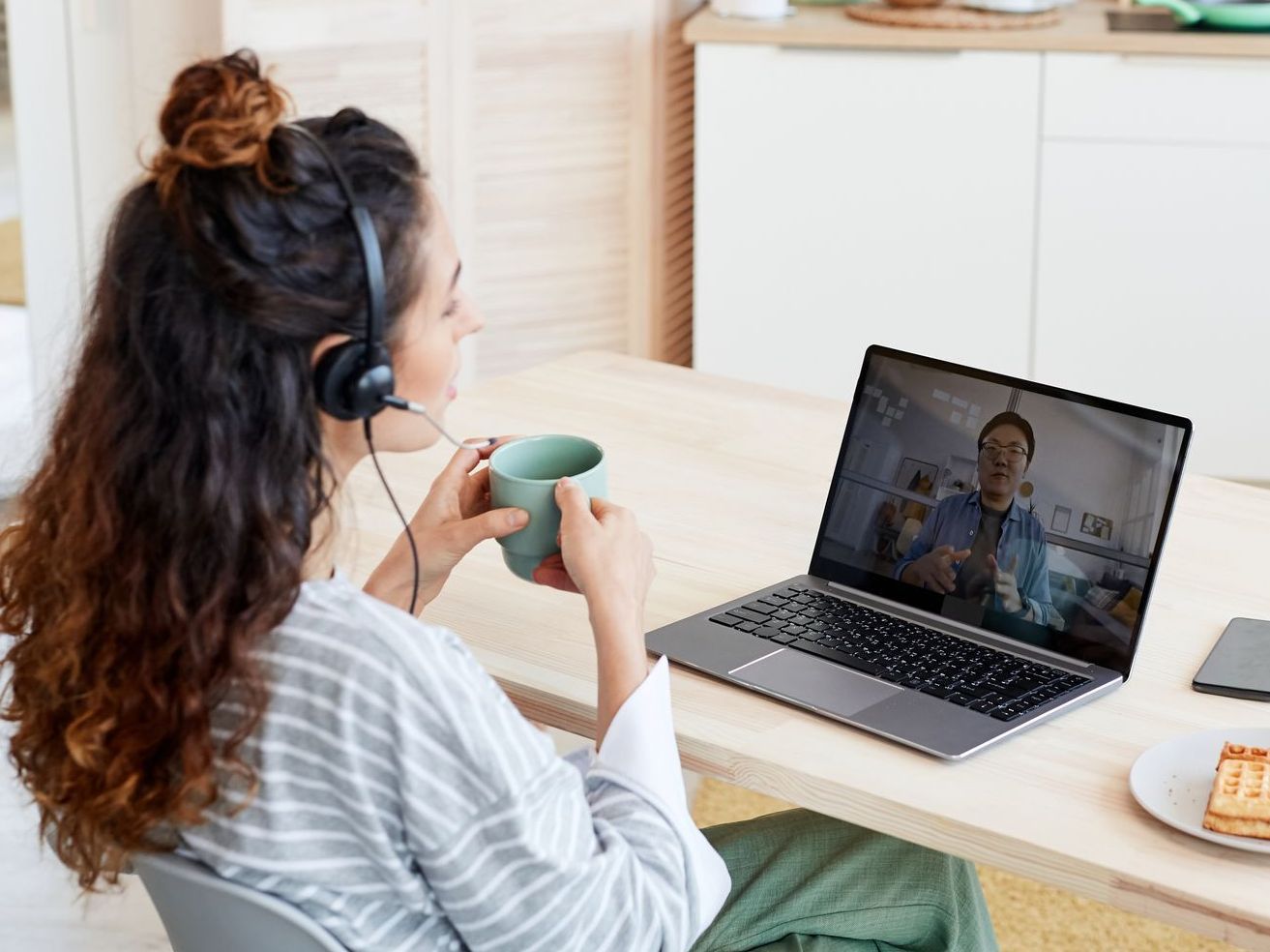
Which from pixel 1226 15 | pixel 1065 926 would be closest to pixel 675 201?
pixel 1226 15

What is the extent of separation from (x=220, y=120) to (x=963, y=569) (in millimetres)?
652

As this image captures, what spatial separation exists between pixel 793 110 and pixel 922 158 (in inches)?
10.5

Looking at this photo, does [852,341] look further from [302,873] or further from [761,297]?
[302,873]

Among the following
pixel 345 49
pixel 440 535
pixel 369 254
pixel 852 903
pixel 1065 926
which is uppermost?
pixel 345 49

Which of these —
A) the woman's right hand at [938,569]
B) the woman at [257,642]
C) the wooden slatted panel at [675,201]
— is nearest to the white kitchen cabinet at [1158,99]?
the wooden slatted panel at [675,201]

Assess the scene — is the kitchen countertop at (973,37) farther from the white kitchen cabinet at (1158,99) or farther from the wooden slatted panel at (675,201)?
the wooden slatted panel at (675,201)

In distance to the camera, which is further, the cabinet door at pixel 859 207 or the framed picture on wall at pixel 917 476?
the cabinet door at pixel 859 207

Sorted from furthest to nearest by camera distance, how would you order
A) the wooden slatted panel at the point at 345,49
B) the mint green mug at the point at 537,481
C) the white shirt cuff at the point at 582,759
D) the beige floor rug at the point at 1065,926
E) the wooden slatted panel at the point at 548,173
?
the wooden slatted panel at the point at 548,173 → the wooden slatted panel at the point at 345,49 → the beige floor rug at the point at 1065,926 → the mint green mug at the point at 537,481 → the white shirt cuff at the point at 582,759

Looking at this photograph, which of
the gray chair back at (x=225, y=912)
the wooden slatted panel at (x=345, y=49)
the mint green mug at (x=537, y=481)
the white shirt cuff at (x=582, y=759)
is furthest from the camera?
the wooden slatted panel at (x=345, y=49)

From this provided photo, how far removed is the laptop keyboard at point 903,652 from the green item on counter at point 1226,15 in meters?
2.08

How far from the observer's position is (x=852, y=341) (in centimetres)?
336

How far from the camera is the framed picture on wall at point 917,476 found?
1.30 metres

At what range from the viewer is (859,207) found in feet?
10.7

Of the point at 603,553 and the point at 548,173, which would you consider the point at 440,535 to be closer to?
the point at 603,553
